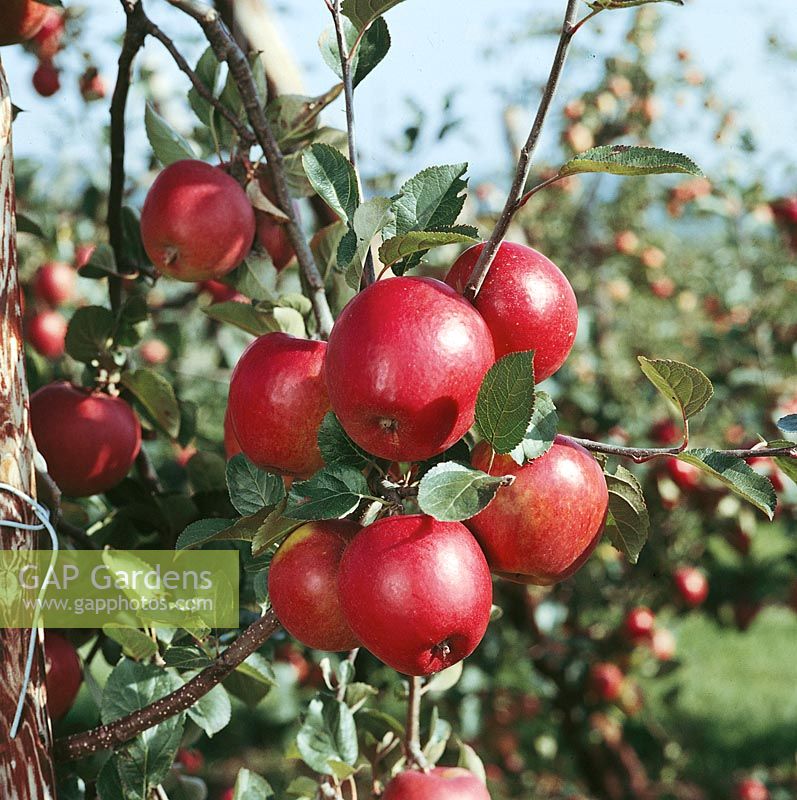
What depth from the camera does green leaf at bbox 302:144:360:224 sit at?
646mm

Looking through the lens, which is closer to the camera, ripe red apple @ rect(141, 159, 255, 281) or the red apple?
ripe red apple @ rect(141, 159, 255, 281)

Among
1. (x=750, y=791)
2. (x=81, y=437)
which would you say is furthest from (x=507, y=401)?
(x=750, y=791)

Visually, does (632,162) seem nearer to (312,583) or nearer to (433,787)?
(312,583)

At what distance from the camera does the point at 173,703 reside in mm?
712

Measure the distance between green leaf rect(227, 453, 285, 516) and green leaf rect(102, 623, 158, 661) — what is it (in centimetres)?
16

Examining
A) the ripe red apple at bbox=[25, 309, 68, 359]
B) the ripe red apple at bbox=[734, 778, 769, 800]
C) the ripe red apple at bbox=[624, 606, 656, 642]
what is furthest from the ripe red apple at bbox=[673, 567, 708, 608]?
the ripe red apple at bbox=[25, 309, 68, 359]

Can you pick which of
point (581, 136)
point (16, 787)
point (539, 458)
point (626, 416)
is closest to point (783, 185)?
point (581, 136)

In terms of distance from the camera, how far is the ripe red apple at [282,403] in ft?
2.19

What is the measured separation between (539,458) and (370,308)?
154 mm

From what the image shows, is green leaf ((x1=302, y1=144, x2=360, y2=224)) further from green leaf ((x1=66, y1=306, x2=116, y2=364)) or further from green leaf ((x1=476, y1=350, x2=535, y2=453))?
green leaf ((x1=66, y1=306, x2=116, y2=364))

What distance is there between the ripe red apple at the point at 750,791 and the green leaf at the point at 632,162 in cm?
200

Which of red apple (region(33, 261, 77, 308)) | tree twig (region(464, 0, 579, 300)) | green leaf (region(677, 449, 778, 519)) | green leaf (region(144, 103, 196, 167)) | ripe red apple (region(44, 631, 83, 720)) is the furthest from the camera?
red apple (region(33, 261, 77, 308))

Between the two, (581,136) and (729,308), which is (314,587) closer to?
(729,308)

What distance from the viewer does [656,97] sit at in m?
3.23
